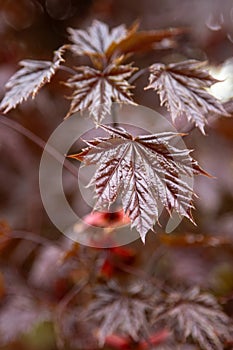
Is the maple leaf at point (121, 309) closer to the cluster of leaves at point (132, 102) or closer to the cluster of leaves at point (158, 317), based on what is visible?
the cluster of leaves at point (158, 317)

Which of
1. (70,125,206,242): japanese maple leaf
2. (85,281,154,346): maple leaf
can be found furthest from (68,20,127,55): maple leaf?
(85,281,154,346): maple leaf

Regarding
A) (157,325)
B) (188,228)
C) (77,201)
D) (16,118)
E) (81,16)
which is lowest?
(157,325)

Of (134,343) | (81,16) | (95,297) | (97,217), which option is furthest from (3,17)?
(134,343)

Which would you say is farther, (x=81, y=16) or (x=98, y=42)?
(x=81, y=16)

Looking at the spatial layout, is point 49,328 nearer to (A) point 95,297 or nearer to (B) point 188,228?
(B) point 188,228

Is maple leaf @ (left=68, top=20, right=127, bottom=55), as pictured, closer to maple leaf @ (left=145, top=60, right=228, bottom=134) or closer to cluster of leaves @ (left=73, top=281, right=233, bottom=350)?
maple leaf @ (left=145, top=60, right=228, bottom=134)

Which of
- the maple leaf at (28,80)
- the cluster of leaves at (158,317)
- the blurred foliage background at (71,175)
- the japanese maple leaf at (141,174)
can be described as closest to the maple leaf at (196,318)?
the cluster of leaves at (158,317)
